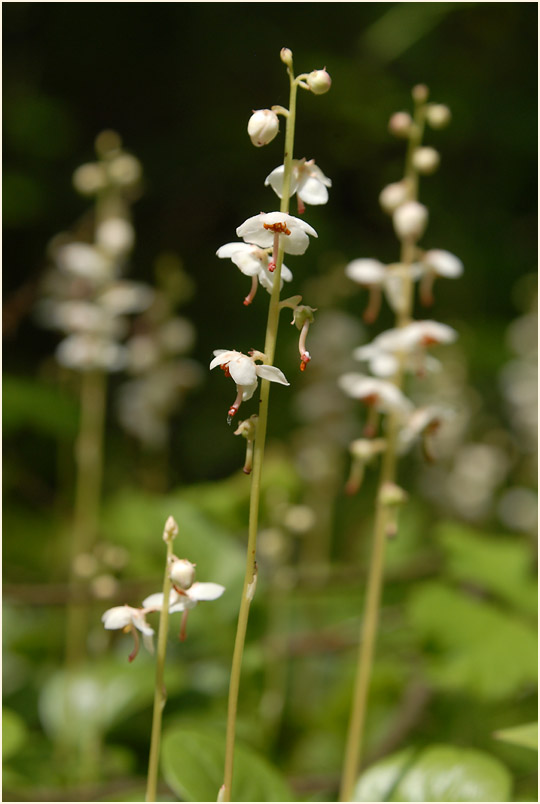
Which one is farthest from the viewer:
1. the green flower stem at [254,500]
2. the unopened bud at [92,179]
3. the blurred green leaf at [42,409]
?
the blurred green leaf at [42,409]

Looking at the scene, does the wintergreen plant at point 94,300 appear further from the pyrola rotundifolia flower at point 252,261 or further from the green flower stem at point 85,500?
the pyrola rotundifolia flower at point 252,261

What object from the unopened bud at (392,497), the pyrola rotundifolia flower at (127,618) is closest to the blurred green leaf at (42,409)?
the unopened bud at (392,497)

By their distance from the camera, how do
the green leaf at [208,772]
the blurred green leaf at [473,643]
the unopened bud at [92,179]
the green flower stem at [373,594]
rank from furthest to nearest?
the unopened bud at [92,179], the blurred green leaf at [473,643], the green flower stem at [373,594], the green leaf at [208,772]

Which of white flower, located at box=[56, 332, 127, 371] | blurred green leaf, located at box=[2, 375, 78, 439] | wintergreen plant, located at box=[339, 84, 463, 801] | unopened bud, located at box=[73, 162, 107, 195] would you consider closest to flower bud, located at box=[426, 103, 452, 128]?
wintergreen plant, located at box=[339, 84, 463, 801]

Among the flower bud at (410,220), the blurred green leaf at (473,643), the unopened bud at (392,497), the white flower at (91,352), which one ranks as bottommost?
→ the blurred green leaf at (473,643)

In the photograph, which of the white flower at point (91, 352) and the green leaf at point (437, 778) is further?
the white flower at point (91, 352)

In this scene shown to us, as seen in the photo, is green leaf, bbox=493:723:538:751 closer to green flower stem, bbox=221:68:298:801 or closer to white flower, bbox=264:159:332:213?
green flower stem, bbox=221:68:298:801
